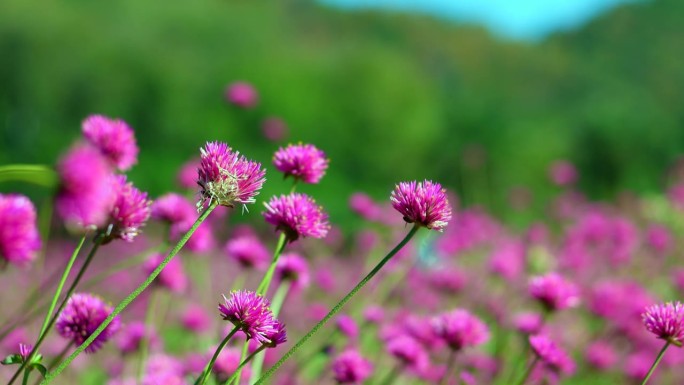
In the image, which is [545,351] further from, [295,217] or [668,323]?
[295,217]

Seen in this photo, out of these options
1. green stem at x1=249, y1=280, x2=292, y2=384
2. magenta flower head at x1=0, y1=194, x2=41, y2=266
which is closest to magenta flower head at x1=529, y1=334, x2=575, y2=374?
green stem at x1=249, y1=280, x2=292, y2=384

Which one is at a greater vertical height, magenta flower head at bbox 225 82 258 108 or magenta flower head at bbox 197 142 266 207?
magenta flower head at bbox 225 82 258 108

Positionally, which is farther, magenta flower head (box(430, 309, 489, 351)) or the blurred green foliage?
the blurred green foliage

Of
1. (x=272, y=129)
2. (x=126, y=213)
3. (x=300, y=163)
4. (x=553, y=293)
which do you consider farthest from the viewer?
(x=272, y=129)

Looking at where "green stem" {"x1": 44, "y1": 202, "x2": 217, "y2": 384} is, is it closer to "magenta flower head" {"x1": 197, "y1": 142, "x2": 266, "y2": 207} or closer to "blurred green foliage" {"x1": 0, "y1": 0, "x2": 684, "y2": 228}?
"magenta flower head" {"x1": 197, "y1": 142, "x2": 266, "y2": 207}

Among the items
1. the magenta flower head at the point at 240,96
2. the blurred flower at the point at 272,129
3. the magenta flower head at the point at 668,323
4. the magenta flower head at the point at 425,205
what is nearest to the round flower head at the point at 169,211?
the magenta flower head at the point at 425,205

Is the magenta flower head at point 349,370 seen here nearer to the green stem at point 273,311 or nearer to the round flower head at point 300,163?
the green stem at point 273,311

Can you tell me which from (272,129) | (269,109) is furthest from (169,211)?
(269,109)
